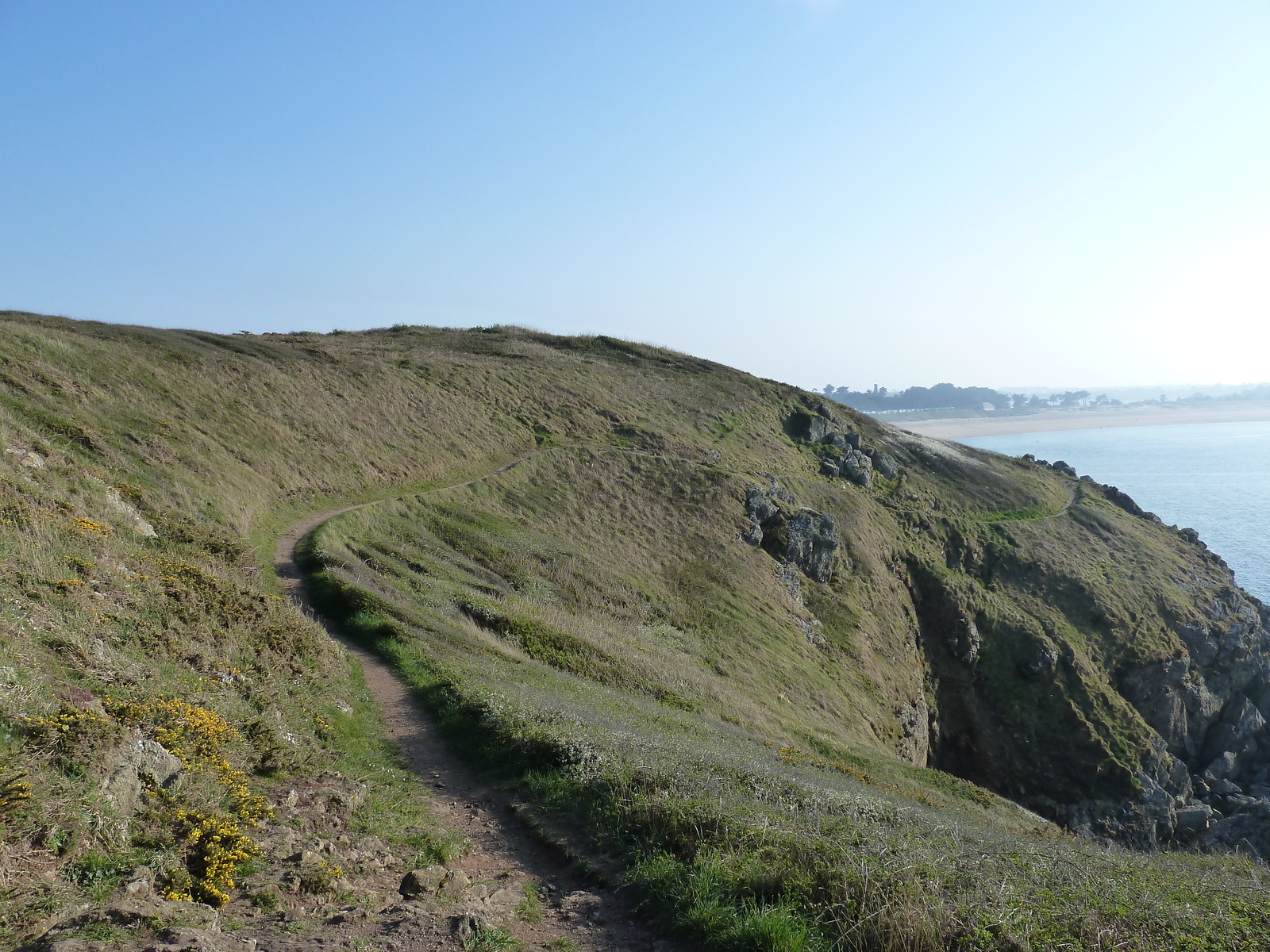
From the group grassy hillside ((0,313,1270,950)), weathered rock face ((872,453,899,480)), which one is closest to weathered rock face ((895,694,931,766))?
grassy hillside ((0,313,1270,950))

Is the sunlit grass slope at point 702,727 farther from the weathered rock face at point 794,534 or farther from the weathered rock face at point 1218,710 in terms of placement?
the weathered rock face at point 1218,710

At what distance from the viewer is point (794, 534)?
1924 inches

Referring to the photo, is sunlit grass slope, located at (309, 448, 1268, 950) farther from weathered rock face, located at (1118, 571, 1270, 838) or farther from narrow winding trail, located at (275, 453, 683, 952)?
weathered rock face, located at (1118, 571, 1270, 838)

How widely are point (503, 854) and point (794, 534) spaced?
41.2m

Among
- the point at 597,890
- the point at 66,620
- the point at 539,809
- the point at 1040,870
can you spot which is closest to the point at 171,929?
the point at 597,890

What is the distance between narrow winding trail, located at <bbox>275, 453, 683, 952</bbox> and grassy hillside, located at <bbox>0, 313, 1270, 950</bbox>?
20.0 inches

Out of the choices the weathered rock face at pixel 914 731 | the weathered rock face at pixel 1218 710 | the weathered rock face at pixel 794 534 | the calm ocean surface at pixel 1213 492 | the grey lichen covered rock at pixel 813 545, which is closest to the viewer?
the weathered rock face at pixel 914 731

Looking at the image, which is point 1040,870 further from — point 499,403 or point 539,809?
point 499,403

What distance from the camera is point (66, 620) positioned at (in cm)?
1045

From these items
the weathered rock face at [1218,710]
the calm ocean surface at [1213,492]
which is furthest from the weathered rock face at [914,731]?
the calm ocean surface at [1213,492]

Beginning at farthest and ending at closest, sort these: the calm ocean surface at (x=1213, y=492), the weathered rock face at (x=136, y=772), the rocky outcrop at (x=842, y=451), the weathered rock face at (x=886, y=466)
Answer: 1. the calm ocean surface at (x=1213, y=492)
2. the weathered rock face at (x=886, y=466)
3. the rocky outcrop at (x=842, y=451)
4. the weathered rock face at (x=136, y=772)

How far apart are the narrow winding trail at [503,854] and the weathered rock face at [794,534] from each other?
3445 cm

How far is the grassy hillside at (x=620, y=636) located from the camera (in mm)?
7723

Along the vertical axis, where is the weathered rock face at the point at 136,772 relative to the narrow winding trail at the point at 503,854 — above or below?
above
